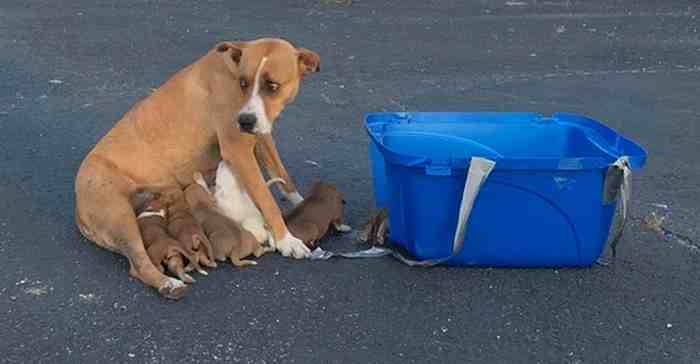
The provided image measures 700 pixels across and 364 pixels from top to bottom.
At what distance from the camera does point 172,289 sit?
4.06 meters

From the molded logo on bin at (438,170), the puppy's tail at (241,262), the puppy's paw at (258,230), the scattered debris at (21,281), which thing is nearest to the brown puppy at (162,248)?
the puppy's tail at (241,262)

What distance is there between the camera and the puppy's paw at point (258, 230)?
15.0 ft

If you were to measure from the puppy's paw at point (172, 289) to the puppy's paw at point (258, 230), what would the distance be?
0.58 meters

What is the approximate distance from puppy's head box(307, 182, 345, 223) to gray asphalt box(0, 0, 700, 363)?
0.58ft

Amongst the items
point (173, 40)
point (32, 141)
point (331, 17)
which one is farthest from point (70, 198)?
point (331, 17)

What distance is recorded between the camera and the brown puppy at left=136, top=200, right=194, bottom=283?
4.21m

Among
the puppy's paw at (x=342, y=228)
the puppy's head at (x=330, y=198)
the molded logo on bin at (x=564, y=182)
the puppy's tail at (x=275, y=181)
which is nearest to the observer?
the molded logo on bin at (x=564, y=182)

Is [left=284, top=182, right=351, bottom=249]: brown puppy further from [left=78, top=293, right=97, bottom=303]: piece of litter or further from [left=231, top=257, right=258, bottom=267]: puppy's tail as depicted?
[left=78, top=293, right=97, bottom=303]: piece of litter

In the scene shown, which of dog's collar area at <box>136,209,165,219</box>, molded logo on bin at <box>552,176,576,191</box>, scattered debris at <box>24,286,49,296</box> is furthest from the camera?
dog's collar area at <box>136,209,165,219</box>

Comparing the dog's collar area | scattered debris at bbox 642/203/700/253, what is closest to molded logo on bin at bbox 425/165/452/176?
Answer: the dog's collar area

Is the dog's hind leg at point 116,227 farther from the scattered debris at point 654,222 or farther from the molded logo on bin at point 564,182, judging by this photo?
the scattered debris at point 654,222

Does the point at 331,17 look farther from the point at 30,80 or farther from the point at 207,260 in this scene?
the point at 207,260

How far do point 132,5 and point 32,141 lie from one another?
24.0 ft

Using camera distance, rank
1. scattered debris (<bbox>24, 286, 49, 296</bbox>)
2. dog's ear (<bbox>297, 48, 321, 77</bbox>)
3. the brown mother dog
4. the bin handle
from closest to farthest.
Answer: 1. the bin handle
2. scattered debris (<bbox>24, 286, 49, 296</bbox>)
3. the brown mother dog
4. dog's ear (<bbox>297, 48, 321, 77</bbox>)
